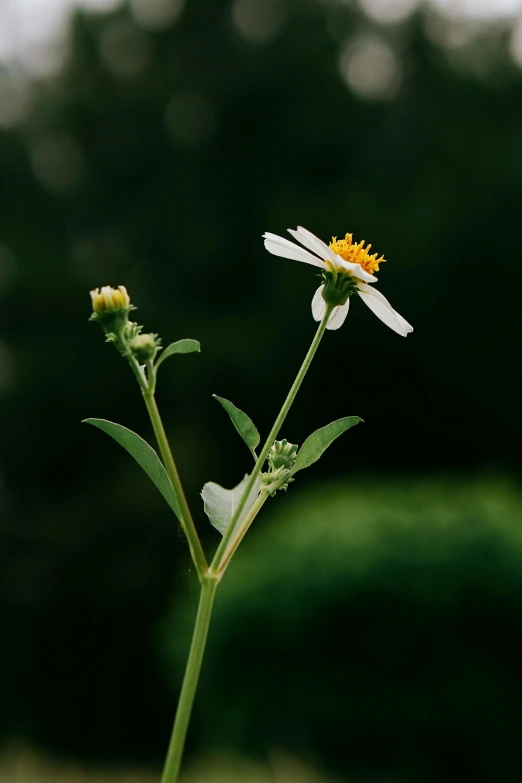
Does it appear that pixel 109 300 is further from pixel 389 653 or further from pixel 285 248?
pixel 389 653

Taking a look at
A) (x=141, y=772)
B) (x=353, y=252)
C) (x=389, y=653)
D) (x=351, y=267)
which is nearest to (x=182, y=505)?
(x=351, y=267)

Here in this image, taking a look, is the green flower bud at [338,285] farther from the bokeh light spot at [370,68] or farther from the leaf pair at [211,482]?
the bokeh light spot at [370,68]

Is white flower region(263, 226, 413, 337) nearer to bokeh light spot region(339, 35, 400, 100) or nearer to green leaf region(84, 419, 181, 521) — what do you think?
green leaf region(84, 419, 181, 521)

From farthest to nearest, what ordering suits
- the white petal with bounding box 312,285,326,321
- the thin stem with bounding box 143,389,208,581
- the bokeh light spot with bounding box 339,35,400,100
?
the bokeh light spot with bounding box 339,35,400,100 < the white petal with bounding box 312,285,326,321 < the thin stem with bounding box 143,389,208,581

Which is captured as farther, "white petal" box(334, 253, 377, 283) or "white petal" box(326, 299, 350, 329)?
"white petal" box(326, 299, 350, 329)

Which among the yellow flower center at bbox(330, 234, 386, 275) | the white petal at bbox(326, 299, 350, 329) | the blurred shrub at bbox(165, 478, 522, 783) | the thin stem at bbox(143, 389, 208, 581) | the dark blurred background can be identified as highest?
the dark blurred background

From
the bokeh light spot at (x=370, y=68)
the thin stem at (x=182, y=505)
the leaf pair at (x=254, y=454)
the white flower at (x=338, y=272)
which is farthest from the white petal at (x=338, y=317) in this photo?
the bokeh light spot at (x=370, y=68)

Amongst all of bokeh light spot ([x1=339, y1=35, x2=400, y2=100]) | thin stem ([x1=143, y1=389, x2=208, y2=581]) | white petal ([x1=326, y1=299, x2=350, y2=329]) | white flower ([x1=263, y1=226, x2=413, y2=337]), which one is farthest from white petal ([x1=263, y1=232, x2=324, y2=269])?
bokeh light spot ([x1=339, y1=35, x2=400, y2=100])
